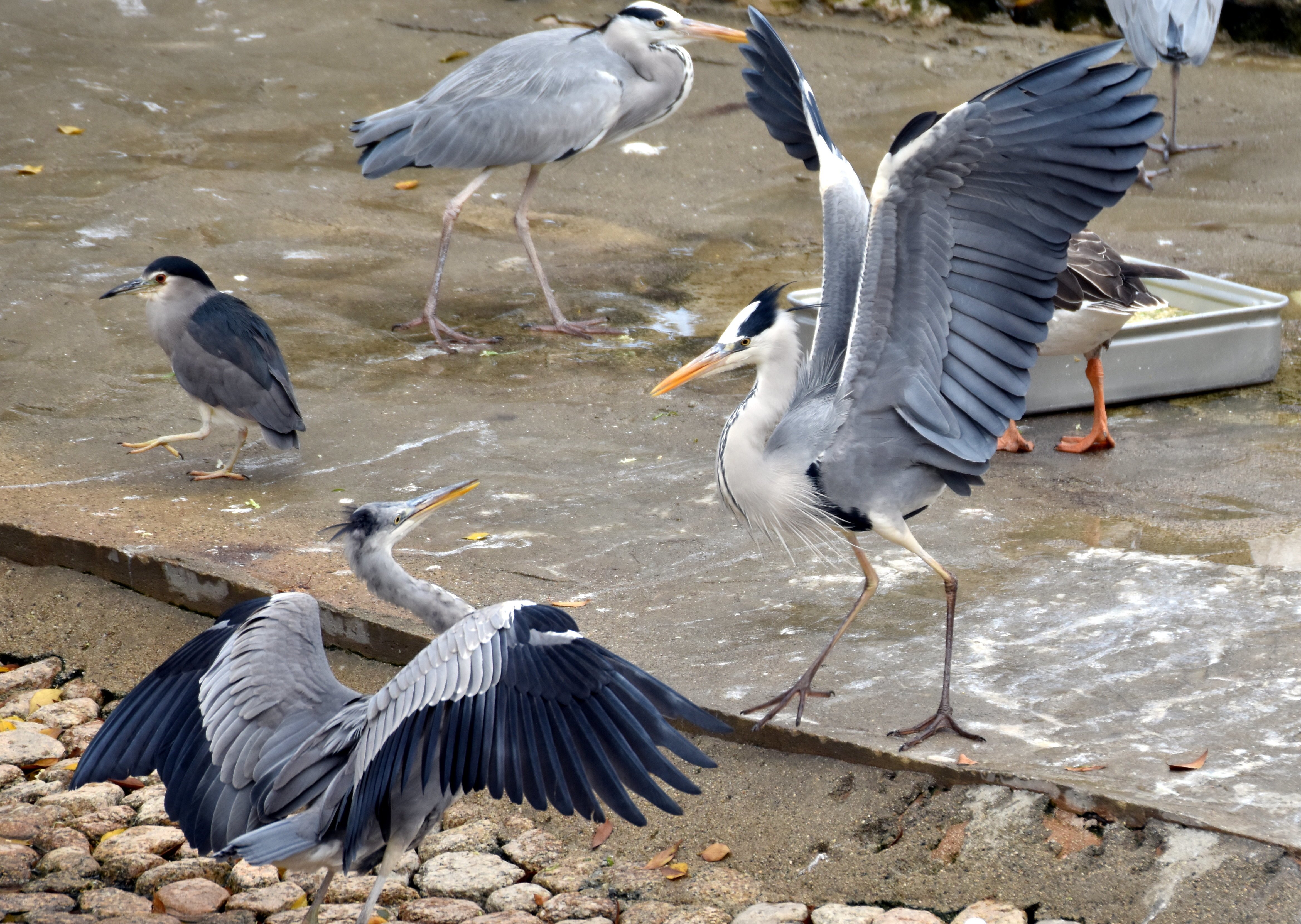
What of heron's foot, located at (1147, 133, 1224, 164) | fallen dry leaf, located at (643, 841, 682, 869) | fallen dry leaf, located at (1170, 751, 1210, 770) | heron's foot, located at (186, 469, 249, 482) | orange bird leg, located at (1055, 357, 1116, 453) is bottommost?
fallen dry leaf, located at (643, 841, 682, 869)

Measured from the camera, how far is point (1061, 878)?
10.1ft

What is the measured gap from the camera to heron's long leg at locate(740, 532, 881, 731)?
11.4ft

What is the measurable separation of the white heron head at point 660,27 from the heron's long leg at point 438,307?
105 centimetres

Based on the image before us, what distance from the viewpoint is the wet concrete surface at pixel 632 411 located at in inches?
144

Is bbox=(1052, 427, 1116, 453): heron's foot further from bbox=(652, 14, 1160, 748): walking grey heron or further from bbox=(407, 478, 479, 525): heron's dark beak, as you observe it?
bbox=(407, 478, 479, 525): heron's dark beak

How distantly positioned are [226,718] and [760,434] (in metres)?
1.50

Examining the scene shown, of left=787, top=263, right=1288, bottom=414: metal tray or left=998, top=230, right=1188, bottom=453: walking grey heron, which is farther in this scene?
left=787, top=263, right=1288, bottom=414: metal tray

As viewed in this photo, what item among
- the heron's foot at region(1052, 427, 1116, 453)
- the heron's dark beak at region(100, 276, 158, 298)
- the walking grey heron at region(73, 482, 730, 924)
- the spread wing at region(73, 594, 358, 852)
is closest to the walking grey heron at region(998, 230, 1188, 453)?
the heron's foot at region(1052, 427, 1116, 453)

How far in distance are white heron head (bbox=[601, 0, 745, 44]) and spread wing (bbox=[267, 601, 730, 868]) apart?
202 inches

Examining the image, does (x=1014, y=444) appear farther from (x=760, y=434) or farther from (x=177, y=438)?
(x=177, y=438)

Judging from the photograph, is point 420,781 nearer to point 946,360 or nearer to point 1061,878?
point 1061,878

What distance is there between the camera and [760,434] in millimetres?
3658

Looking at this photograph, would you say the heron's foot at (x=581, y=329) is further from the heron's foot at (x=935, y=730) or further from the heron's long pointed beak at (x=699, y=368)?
the heron's foot at (x=935, y=730)

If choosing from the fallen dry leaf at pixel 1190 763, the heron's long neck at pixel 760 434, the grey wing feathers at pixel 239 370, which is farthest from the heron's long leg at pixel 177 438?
the fallen dry leaf at pixel 1190 763
